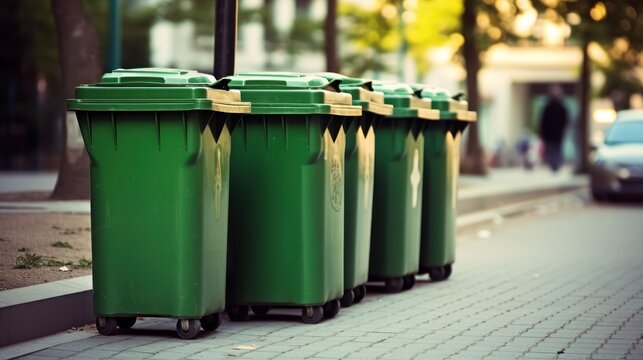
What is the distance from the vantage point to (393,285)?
10914 mm

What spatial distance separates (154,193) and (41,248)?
283 cm

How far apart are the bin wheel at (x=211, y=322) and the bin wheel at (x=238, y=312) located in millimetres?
527

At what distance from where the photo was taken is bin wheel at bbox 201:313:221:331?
8516 millimetres

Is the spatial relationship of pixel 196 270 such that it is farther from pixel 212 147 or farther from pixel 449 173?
pixel 449 173

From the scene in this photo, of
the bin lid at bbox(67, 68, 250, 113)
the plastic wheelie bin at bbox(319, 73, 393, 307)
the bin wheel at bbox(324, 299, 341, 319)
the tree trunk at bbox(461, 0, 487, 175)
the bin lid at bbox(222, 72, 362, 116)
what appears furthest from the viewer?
the tree trunk at bbox(461, 0, 487, 175)

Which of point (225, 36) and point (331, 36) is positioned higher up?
point (331, 36)

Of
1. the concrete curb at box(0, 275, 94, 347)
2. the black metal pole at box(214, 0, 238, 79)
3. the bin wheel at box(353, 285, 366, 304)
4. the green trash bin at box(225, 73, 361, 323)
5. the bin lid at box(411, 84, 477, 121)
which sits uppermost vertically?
the black metal pole at box(214, 0, 238, 79)

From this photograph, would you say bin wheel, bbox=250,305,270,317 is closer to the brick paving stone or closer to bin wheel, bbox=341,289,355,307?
bin wheel, bbox=341,289,355,307

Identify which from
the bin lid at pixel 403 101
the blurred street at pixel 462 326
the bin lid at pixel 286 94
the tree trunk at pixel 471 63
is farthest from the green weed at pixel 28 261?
the tree trunk at pixel 471 63

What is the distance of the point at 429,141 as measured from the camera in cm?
1175

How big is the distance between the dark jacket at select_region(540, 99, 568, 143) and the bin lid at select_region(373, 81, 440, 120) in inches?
864

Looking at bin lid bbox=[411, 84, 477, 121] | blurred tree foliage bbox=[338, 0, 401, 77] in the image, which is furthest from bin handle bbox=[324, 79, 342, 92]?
blurred tree foliage bbox=[338, 0, 401, 77]

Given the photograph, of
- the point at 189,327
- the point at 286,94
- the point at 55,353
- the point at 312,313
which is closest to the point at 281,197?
the point at 286,94

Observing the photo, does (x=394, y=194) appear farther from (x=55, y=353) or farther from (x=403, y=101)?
(x=55, y=353)
